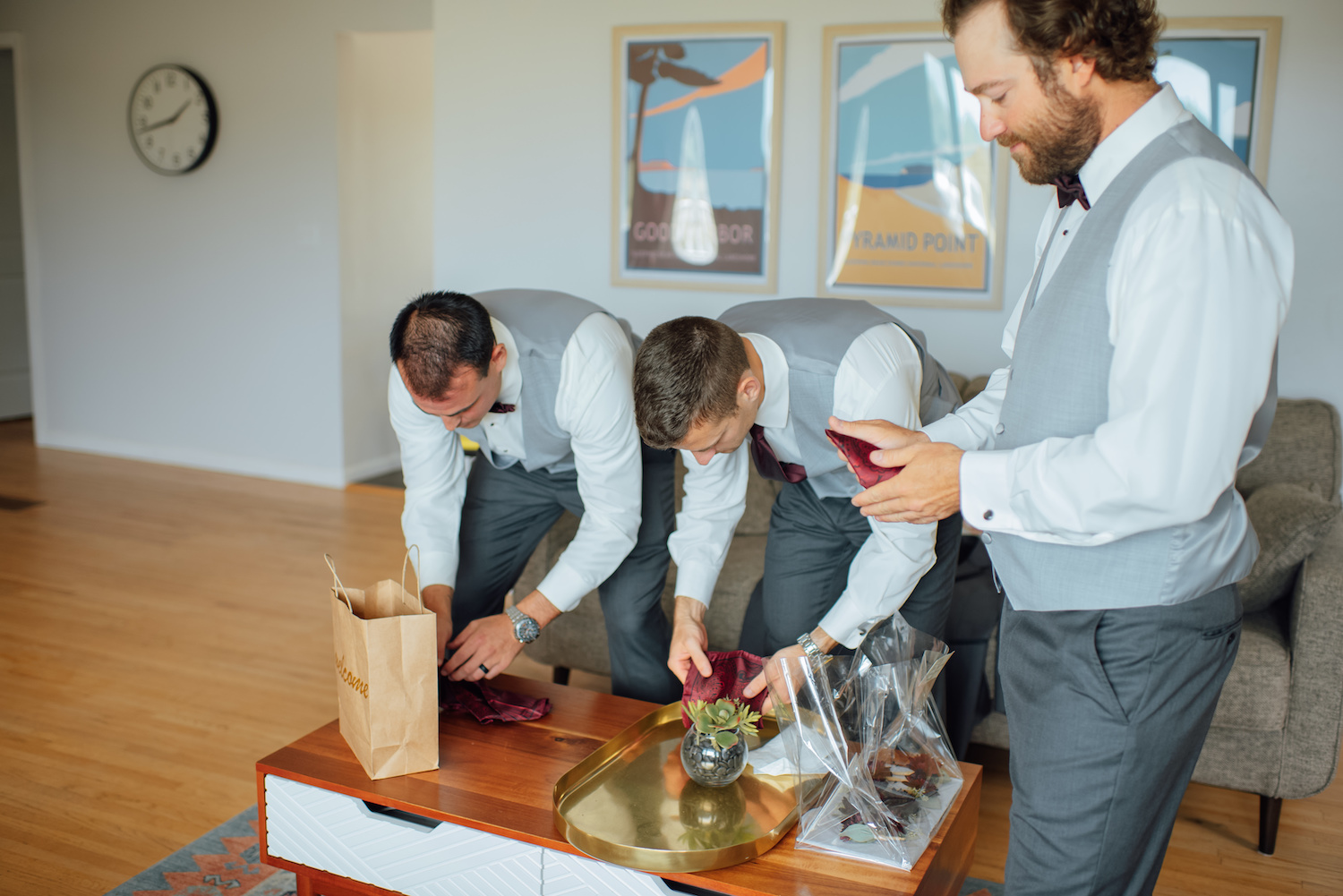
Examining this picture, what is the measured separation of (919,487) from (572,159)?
3.00 meters

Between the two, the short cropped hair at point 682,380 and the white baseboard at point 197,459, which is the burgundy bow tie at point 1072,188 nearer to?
the short cropped hair at point 682,380

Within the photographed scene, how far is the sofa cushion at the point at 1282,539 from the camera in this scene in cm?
220

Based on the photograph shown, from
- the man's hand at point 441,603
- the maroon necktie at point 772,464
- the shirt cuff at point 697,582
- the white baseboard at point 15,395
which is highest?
the maroon necktie at point 772,464

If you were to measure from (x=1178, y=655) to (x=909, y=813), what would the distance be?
0.51 meters

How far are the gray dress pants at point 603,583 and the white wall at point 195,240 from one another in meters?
3.19

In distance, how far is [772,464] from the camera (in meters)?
1.99

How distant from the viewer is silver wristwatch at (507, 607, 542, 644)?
202cm

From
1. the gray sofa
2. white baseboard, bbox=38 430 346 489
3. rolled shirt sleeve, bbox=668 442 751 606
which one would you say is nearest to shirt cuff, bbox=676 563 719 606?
rolled shirt sleeve, bbox=668 442 751 606

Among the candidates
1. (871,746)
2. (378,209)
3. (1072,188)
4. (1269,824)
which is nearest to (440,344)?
(871,746)

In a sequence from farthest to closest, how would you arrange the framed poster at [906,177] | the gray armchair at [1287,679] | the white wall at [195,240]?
the white wall at [195,240], the framed poster at [906,177], the gray armchair at [1287,679]

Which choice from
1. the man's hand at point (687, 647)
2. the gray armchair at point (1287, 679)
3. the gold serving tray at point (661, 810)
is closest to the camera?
the gold serving tray at point (661, 810)

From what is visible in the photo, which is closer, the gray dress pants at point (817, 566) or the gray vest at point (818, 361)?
the gray vest at point (818, 361)

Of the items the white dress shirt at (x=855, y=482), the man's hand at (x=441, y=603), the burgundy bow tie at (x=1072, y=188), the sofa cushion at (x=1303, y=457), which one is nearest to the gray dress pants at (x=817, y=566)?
the white dress shirt at (x=855, y=482)

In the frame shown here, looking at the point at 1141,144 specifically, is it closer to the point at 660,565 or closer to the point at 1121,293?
the point at 1121,293
